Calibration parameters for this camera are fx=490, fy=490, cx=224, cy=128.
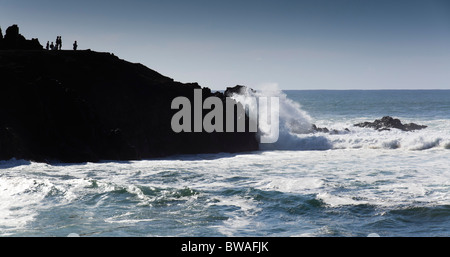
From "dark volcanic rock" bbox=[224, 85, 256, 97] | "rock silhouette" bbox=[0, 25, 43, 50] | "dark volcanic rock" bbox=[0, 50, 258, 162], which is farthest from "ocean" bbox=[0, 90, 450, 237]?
"rock silhouette" bbox=[0, 25, 43, 50]

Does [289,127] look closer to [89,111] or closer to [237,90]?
[237,90]

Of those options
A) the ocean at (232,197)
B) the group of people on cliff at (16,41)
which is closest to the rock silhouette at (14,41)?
the group of people on cliff at (16,41)

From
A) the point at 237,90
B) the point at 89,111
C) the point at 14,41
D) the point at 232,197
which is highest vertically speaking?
the point at 14,41

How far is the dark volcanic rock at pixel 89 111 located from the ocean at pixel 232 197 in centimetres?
178

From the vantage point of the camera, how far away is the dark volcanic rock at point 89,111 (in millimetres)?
25609

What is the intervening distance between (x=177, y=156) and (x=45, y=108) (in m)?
7.79

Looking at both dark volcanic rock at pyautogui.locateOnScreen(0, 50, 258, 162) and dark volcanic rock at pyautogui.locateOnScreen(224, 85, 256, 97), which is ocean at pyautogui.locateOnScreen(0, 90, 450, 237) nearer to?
dark volcanic rock at pyautogui.locateOnScreen(0, 50, 258, 162)

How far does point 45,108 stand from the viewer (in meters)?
26.8

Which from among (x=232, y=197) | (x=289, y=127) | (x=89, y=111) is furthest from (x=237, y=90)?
(x=232, y=197)

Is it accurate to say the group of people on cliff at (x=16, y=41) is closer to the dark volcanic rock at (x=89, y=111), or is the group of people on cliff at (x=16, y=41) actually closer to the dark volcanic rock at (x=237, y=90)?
the dark volcanic rock at (x=89, y=111)

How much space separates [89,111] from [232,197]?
14.0 metres

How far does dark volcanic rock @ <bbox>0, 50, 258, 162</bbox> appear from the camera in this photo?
2561cm

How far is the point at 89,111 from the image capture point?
27.7 metres
